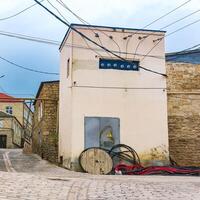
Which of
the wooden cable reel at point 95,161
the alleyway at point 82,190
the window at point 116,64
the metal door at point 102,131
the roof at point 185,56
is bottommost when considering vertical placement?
the alleyway at point 82,190

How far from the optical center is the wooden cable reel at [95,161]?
2022cm

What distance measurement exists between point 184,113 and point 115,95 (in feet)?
15.1

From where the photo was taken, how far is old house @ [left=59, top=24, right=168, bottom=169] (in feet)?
69.1

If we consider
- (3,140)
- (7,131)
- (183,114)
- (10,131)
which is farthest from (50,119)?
(3,140)

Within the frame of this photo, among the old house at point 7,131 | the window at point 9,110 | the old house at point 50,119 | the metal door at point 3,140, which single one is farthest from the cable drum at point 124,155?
the window at point 9,110

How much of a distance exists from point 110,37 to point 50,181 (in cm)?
1059

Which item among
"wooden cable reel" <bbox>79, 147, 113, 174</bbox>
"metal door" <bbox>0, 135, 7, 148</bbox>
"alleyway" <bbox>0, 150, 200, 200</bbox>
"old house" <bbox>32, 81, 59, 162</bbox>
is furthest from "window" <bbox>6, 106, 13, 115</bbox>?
"alleyway" <bbox>0, 150, 200, 200</bbox>

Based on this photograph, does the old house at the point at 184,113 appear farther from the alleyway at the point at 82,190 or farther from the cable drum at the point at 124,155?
the alleyway at the point at 82,190

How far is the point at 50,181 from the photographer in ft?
42.8

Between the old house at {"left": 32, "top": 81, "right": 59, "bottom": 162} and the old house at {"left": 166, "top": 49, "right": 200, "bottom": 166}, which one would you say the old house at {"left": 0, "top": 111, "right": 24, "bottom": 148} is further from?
the old house at {"left": 166, "top": 49, "right": 200, "bottom": 166}

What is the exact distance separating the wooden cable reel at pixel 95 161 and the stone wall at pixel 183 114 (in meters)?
4.69

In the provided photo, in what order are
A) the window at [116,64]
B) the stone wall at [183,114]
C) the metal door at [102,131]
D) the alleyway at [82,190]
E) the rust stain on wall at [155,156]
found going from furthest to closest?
the stone wall at [183,114], the window at [116,64], the rust stain on wall at [155,156], the metal door at [102,131], the alleyway at [82,190]

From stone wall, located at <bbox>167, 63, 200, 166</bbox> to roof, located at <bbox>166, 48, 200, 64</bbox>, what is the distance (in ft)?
12.9

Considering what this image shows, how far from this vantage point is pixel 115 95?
70.6 feet
